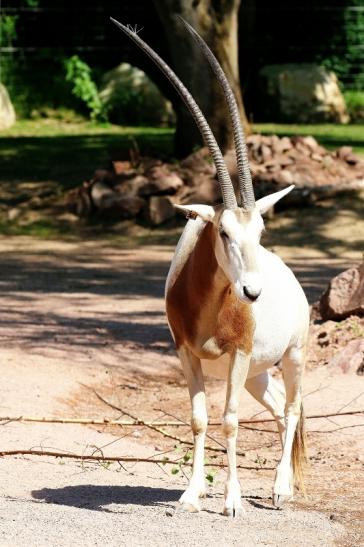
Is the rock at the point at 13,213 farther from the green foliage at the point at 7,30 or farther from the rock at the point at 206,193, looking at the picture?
the green foliage at the point at 7,30

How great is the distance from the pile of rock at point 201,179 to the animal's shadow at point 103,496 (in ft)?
32.5

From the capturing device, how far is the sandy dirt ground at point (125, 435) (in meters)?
5.16

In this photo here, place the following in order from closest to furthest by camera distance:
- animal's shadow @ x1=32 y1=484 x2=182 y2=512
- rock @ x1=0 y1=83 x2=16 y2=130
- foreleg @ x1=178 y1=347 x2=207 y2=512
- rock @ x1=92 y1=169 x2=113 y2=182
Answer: foreleg @ x1=178 y1=347 x2=207 y2=512 → animal's shadow @ x1=32 y1=484 x2=182 y2=512 → rock @ x1=92 y1=169 x2=113 y2=182 → rock @ x1=0 y1=83 x2=16 y2=130

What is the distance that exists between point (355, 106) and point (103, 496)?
20493mm

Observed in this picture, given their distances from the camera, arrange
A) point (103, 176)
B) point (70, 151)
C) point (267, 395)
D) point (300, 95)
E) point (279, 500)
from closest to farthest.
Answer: point (279, 500) → point (267, 395) → point (103, 176) → point (70, 151) → point (300, 95)

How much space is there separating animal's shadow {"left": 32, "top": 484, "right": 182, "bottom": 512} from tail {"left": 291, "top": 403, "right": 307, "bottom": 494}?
0.60 meters

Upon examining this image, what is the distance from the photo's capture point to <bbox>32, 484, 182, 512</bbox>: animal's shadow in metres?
5.66

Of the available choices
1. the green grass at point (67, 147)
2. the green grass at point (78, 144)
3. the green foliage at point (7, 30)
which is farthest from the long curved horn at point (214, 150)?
the green foliage at point (7, 30)

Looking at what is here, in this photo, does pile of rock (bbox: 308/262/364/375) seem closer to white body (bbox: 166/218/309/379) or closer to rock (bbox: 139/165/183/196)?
white body (bbox: 166/218/309/379)

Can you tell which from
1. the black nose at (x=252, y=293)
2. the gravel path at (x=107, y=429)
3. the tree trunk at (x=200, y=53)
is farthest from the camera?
the tree trunk at (x=200, y=53)

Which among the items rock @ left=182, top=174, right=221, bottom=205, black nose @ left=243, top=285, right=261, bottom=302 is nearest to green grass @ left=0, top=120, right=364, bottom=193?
rock @ left=182, top=174, right=221, bottom=205

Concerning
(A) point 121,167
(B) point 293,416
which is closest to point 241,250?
(B) point 293,416

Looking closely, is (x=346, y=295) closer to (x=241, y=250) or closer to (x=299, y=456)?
(x=299, y=456)

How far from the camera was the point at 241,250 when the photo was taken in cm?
514
